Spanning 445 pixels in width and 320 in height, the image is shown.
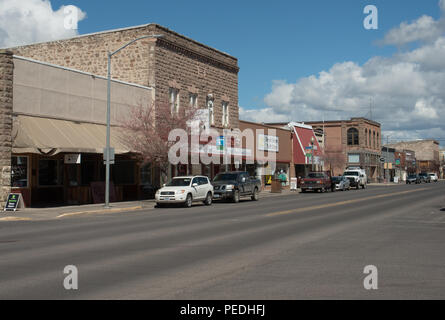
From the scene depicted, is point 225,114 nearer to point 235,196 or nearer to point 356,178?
point 235,196

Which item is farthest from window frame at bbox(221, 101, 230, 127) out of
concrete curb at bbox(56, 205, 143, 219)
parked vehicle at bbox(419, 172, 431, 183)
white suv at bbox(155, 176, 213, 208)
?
parked vehicle at bbox(419, 172, 431, 183)

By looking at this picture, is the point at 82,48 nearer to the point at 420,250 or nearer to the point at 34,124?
the point at 34,124

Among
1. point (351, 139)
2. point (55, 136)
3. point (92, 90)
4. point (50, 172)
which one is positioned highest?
point (351, 139)

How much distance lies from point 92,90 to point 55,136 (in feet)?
17.3

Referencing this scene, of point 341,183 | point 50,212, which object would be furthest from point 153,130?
point 341,183

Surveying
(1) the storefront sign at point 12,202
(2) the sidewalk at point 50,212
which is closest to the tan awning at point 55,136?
(1) the storefront sign at point 12,202

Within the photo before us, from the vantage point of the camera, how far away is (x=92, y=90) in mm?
30969

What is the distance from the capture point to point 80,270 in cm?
925

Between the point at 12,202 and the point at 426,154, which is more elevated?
the point at 426,154

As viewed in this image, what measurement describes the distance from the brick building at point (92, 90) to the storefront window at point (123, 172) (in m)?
0.07

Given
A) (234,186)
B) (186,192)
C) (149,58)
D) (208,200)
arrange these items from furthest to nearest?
(149,58) < (234,186) < (208,200) < (186,192)

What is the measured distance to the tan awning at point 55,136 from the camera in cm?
2500

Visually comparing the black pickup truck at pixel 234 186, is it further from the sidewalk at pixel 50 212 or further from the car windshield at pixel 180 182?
the sidewalk at pixel 50 212

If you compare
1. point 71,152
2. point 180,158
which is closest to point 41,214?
point 71,152
